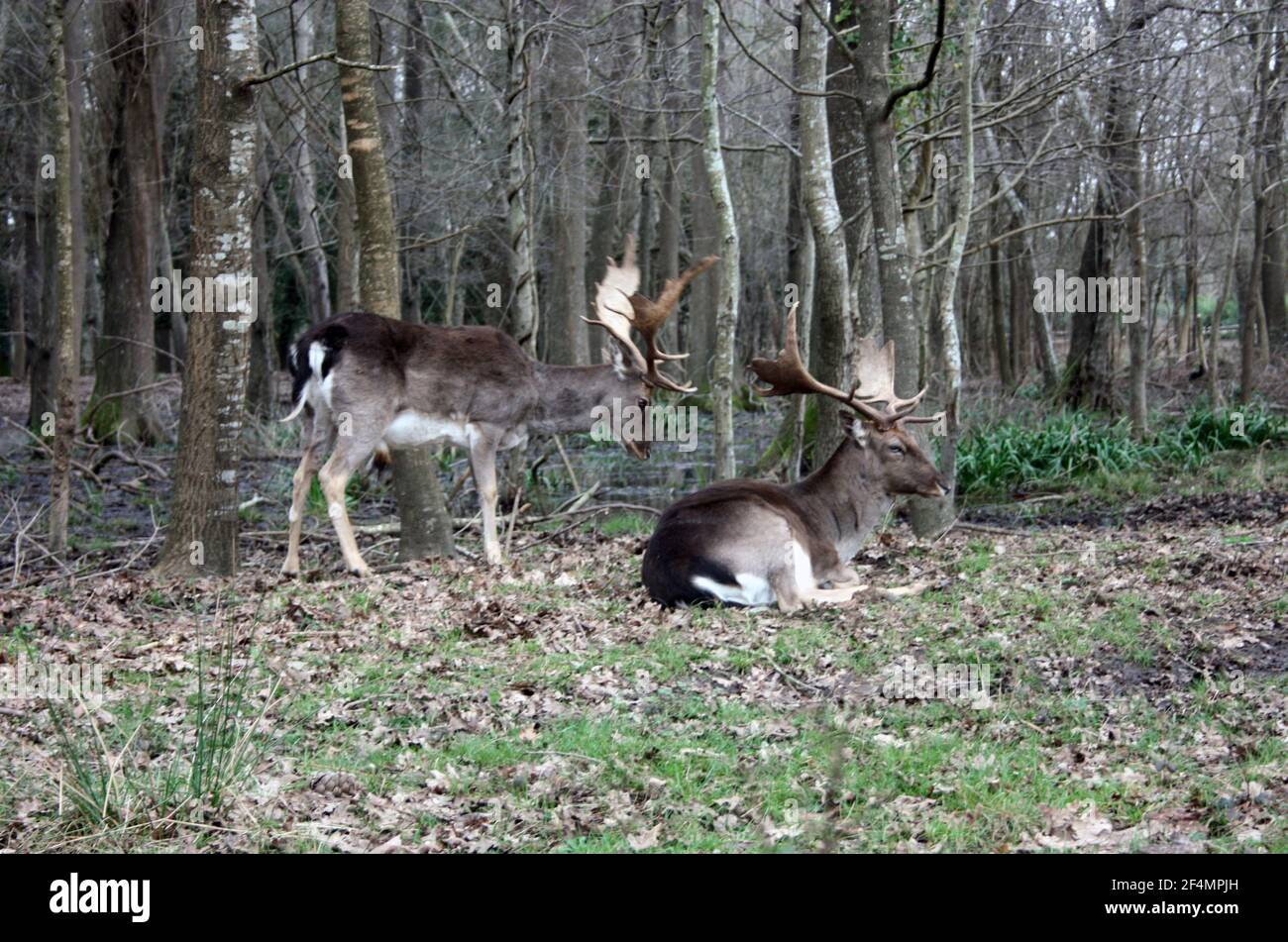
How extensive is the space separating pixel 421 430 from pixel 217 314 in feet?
6.64

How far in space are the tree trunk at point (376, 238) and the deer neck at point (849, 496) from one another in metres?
3.31

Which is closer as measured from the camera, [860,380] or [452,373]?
[860,380]

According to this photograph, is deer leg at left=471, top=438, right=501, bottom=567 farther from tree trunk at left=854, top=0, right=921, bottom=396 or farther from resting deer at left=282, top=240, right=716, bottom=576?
tree trunk at left=854, top=0, right=921, bottom=396

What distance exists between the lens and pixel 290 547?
10781 millimetres

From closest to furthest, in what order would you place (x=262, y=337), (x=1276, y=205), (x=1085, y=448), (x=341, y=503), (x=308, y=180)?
(x=341, y=503) → (x=1085, y=448) → (x=308, y=180) → (x=1276, y=205) → (x=262, y=337)

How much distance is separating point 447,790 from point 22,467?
11.2m

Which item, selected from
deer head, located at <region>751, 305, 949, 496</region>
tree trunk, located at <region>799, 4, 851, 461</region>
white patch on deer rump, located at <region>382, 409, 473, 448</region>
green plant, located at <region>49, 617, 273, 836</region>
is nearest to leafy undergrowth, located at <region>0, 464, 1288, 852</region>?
green plant, located at <region>49, 617, 273, 836</region>

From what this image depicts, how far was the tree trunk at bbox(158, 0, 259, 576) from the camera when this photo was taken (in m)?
9.95

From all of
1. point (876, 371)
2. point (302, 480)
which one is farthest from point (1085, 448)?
point (302, 480)

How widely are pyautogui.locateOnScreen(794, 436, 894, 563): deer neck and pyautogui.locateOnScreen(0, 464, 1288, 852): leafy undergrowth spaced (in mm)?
402

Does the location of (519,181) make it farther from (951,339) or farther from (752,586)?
(752,586)

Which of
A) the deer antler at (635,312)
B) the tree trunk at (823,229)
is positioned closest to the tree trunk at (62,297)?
the deer antler at (635,312)

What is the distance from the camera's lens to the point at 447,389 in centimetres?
1154

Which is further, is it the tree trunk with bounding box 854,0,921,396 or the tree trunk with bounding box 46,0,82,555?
the tree trunk with bounding box 46,0,82,555
